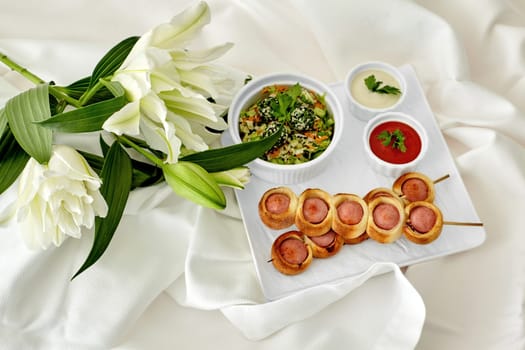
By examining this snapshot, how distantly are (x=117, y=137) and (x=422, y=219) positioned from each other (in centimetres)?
59

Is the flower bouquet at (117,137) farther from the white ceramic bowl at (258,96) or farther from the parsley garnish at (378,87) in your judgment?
the parsley garnish at (378,87)

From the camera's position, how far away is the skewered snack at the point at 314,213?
4.20 ft

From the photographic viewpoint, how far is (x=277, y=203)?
4.33ft

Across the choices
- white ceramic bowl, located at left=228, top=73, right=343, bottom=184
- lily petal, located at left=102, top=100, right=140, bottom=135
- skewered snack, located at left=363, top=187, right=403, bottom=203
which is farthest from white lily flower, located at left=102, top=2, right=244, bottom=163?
skewered snack, located at left=363, top=187, right=403, bottom=203

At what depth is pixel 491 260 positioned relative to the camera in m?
1.33

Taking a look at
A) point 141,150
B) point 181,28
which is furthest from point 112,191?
point 181,28

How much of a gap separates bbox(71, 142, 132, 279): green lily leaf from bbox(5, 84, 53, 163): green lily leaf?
11 centimetres

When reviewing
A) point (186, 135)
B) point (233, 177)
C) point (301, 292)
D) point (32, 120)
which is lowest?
point (301, 292)

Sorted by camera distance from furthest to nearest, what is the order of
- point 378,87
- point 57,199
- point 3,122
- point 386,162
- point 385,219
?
point 378,87, point 386,162, point 385,219, point 3,122, point 57,199

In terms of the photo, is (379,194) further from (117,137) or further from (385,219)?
(117,137)

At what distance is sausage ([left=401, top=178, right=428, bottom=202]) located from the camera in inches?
52.6

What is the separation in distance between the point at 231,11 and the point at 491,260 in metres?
0.83

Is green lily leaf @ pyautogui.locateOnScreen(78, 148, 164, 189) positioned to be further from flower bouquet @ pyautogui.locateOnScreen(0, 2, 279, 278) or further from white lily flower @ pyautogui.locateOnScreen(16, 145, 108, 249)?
white lily flower @ pyautogui.locateOnScreen(16, 145, 108, 249)

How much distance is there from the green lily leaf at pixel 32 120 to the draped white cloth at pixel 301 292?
197 millimetres
